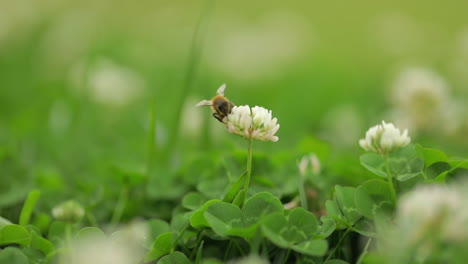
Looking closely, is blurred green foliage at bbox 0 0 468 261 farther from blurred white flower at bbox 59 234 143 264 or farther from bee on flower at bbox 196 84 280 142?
bee on flower at bbox 196 84 280 142

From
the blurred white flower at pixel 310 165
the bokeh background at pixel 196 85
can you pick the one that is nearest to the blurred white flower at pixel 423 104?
the bokeh background at pixel 196 85

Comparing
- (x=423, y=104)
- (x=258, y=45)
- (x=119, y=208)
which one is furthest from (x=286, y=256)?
(x=258, y=45)

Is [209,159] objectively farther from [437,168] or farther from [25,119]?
[25,119]

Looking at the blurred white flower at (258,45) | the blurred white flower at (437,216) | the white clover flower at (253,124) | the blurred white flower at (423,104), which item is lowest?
the blurred white flower at (258,45)

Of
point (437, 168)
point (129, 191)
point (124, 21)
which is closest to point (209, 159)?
point (129, 191)

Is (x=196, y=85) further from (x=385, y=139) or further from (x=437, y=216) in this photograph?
(x=437, y=216)

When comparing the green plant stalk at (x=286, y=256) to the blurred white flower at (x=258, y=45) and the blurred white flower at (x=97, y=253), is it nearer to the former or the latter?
the blurred white flower at (x=97, y=253)

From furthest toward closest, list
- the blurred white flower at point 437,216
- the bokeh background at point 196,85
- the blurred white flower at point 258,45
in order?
the blurred white flower at point 258,45
the bokeh background at point 196,85
the blurred white flower at point 437,216

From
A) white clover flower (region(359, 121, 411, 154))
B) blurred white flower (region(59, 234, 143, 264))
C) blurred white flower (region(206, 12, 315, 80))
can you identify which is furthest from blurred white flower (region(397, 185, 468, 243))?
blurred white flower (region(206, 12, 315, 80))
